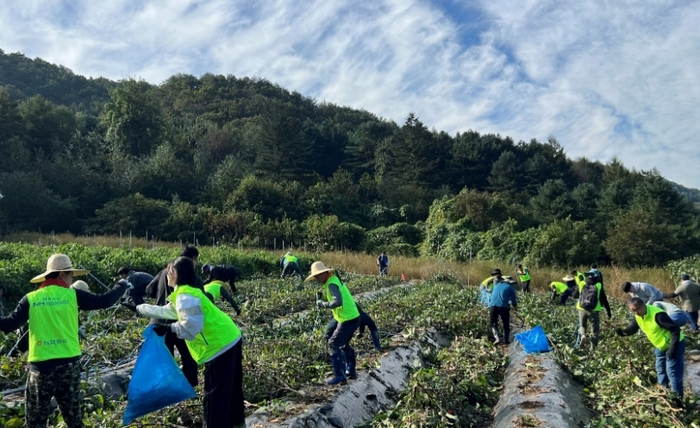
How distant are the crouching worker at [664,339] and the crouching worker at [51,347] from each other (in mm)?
5885

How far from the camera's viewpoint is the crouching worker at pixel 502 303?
408 inches

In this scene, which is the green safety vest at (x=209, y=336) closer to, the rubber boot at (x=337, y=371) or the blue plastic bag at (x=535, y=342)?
the rubber boot at (x=337, y=371)

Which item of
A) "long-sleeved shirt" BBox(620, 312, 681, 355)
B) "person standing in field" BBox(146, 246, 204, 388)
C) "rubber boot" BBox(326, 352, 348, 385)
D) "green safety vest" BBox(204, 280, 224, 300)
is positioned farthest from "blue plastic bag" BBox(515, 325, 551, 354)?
"person standing in field" BBox(146, 246, 204, 388)

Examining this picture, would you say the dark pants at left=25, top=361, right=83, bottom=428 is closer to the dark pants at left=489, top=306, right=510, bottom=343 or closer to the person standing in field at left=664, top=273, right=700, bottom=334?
the dark pants at left=489, top=306, right=510, bottom=343

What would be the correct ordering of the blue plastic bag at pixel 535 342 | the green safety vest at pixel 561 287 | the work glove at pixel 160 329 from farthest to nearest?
the green safety vest at pixel 561 287
the blue plastic bag at pixel 535 342
the work glove at pixel 160 329

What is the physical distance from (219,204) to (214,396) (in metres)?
39.7

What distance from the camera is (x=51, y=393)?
452cm

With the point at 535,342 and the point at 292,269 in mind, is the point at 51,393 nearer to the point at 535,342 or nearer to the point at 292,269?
the point at 535,342

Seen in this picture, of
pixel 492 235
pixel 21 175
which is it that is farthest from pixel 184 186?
pixel 492 235

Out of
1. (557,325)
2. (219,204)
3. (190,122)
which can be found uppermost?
(190,122)

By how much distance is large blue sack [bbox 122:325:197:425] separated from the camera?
4270mm

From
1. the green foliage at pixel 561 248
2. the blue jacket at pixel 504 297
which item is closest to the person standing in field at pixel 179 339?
the blue jacket at pixel 504 297

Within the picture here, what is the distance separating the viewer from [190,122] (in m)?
62.9

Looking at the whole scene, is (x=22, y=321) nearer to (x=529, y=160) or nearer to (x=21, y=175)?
(x=21, y=175)
